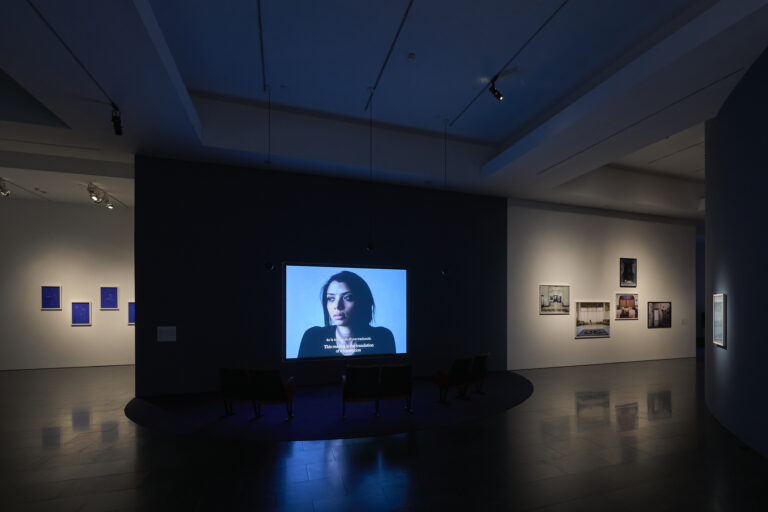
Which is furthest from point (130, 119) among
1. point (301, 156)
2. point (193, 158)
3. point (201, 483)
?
point (201, 483)

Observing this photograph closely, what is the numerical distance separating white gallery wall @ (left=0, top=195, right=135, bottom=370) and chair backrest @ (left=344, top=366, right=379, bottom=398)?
7.64 meters

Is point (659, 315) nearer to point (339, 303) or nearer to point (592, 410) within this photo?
point (592, 410)

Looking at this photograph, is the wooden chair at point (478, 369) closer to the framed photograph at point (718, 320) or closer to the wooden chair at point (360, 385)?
the wooden chair at point (360, 385)

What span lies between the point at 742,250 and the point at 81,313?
43.9 ft

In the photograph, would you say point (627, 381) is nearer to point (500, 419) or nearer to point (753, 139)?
point (500, 419)

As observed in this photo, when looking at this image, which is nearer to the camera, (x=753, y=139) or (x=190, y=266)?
(x=753, y=139)

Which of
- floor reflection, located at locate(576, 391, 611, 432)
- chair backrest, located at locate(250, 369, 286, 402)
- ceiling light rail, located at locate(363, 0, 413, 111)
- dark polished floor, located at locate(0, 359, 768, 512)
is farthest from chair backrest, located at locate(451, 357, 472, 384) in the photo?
ceiling light rail, located at locate(363, 0, 413, 111)

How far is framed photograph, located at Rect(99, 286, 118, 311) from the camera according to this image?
9664mm

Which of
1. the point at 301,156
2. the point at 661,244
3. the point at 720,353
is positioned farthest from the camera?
the point at 661,244

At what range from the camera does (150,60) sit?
4055 millimetres

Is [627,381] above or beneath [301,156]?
beneath

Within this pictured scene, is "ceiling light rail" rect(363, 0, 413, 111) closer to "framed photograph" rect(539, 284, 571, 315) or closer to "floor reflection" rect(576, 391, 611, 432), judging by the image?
"floor reflection" rect(576, 391, 611, 432)

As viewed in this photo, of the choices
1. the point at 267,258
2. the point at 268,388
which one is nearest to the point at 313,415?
the point at 268,388

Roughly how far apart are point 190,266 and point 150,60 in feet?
13.2
